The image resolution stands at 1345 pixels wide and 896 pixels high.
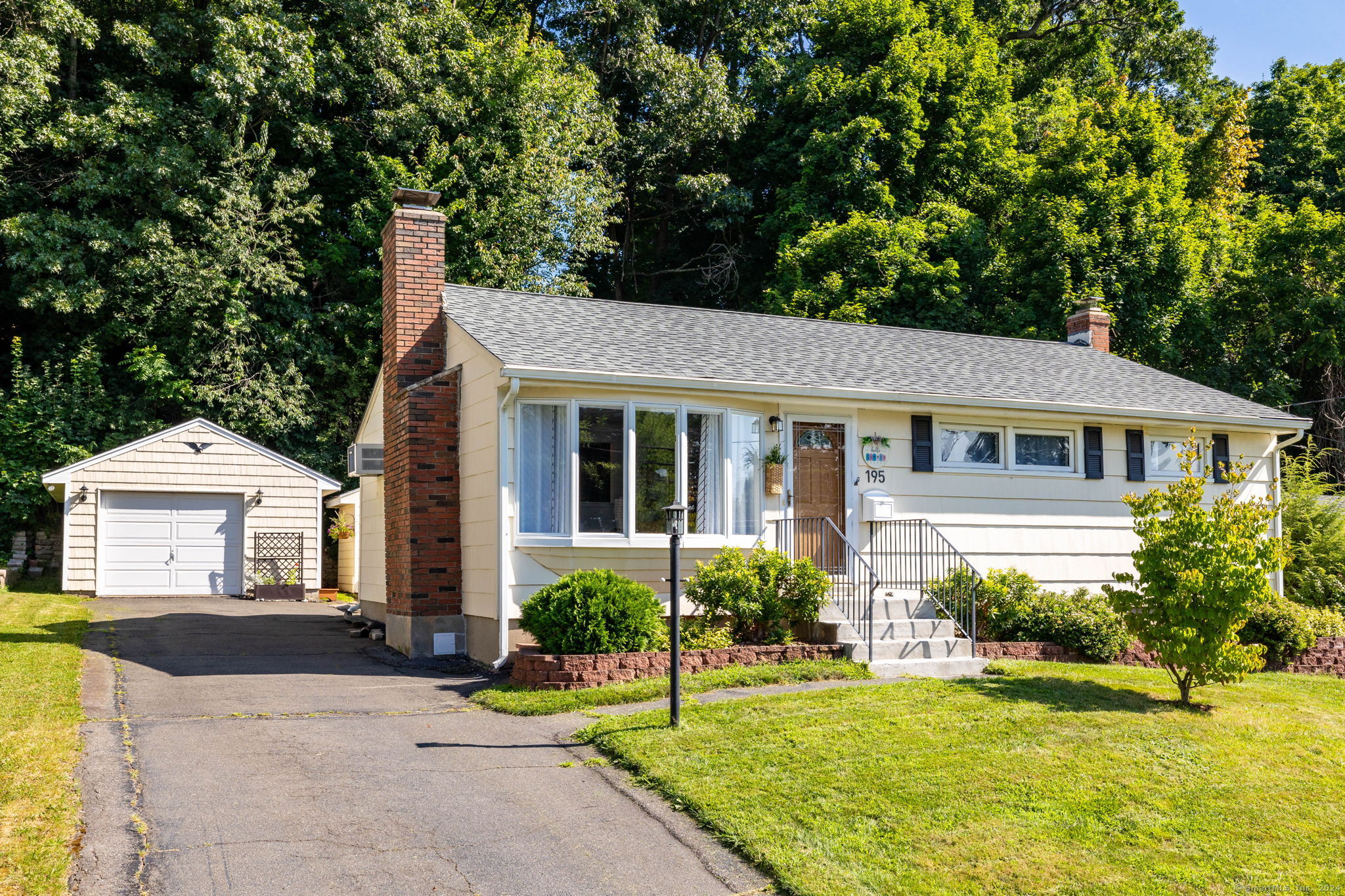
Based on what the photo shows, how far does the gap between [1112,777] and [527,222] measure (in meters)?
20.3

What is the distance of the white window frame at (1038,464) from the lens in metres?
13.8

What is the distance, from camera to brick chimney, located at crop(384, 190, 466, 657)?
485 inches

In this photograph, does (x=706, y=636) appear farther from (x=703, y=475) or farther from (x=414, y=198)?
(x=414, y=198)

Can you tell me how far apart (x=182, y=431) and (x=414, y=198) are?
9.71 m

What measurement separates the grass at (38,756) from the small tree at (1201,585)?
764 cm

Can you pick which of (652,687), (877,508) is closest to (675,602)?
(652,687)

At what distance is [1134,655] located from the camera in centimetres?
1221

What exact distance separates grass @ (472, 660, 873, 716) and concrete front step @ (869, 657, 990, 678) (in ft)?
0.79

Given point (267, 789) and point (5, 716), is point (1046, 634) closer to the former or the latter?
point (267, 789)

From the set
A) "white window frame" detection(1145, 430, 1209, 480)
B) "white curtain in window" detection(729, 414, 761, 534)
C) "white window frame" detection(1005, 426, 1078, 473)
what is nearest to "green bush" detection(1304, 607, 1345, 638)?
"white window frame" detection(1145, 430, 1209, 480)

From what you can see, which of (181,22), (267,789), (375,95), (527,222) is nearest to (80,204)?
(181,22)

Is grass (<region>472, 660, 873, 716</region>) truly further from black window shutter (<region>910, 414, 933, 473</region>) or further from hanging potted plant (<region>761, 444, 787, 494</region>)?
black window shutter (<region>910, 414, 933, 473</region>)

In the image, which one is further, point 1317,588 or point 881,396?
point 1317,588

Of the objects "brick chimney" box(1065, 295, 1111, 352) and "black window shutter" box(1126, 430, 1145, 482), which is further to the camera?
"brick chimney" box(1065, 295, 1111, 352)
